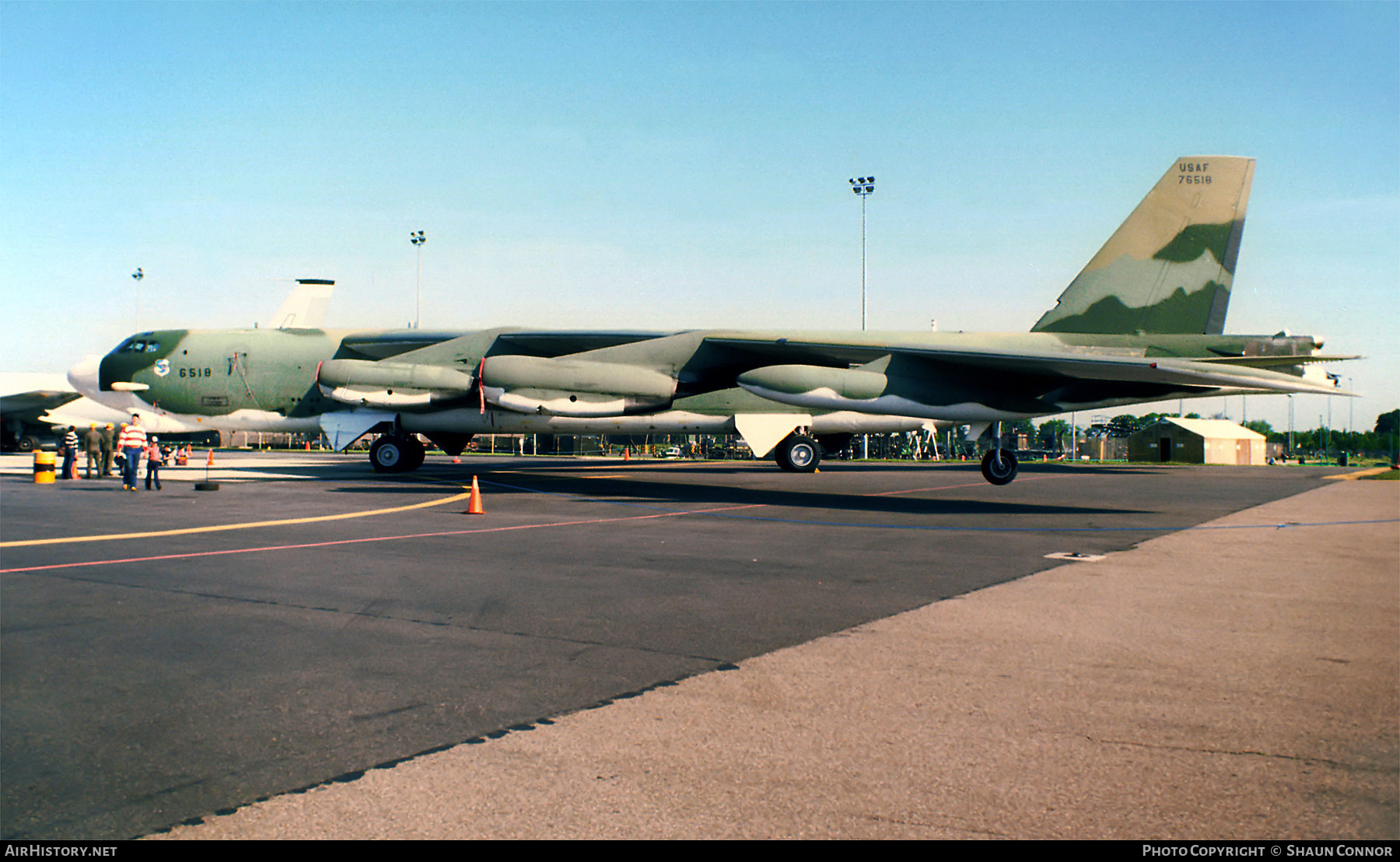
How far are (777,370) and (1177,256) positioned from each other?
8.81 m

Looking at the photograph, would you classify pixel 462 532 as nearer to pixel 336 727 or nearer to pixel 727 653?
pixel 727 653

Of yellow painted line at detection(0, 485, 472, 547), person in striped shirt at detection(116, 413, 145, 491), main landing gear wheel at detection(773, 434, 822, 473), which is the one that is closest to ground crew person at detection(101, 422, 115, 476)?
person in striped shirt at detection(116, 413, 145, 491)

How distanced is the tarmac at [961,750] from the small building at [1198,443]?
52.7 meters

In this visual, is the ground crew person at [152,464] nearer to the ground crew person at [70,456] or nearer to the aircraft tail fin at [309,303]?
the ground crew person at [70,456]

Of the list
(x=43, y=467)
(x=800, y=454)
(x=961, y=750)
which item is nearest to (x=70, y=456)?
(x=43, y=467)

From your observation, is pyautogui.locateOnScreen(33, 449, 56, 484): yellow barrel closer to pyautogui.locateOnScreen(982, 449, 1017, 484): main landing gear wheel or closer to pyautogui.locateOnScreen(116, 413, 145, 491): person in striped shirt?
pyautogui.locateOnScreen(116, 413, 145, 491): person in striped shirt

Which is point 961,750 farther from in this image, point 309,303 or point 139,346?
point 309,303

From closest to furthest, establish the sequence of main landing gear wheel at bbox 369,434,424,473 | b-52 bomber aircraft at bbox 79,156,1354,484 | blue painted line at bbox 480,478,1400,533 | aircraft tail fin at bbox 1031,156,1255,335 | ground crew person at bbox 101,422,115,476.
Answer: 1. blue painted line at bbox 480,478,1400,533
2. b-52 bomber aircraft at bbox 79,156,1354,484
3. aircraft tail fin at bbox 1031,156,1255,335
4. main landing gear wheel at bbox 369,434,424,473
5. ground crew person at bbox 101,422,115,476

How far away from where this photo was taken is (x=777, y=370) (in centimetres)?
1653

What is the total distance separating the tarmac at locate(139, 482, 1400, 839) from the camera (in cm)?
297

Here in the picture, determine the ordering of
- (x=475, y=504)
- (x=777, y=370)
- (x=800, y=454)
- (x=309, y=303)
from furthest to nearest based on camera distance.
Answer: (x=309, y=303) → (x=800, y=454) → (x=777, y=370) → (x=475, y=504)

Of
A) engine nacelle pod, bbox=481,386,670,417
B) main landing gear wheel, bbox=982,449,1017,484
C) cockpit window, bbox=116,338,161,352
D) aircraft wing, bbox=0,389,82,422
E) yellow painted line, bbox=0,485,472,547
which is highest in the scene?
cockpit window, bbox=116,338,161,352

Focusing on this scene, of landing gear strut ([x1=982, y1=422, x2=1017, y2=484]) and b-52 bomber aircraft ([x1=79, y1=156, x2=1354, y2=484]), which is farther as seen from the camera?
landing gear strut ([x1=982, y1=422, x2=1017, y2=484])

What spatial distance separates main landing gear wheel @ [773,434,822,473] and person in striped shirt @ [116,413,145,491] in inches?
662
